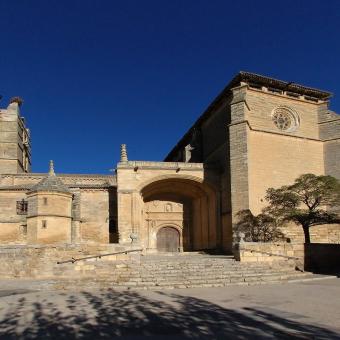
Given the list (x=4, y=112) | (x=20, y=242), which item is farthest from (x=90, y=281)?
(x=4, y=112)

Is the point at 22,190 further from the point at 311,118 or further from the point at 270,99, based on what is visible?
the point at 311,118

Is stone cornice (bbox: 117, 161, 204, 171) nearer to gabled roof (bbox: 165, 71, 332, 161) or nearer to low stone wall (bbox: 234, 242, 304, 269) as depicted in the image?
gabled roof (bbox: 165, 71, 332, 161)

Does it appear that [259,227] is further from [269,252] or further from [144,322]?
[144,322]

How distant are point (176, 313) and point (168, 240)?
64.2 feet

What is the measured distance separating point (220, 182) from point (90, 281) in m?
11.9

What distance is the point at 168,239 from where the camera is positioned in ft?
91.7

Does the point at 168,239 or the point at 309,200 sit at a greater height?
the point at 309,200

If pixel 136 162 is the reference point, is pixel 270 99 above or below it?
above

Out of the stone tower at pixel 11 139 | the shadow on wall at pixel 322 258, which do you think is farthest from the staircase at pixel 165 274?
the stone tower at pixel 11 139

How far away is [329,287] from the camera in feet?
39.5

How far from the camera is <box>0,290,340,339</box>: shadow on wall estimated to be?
6582 mm

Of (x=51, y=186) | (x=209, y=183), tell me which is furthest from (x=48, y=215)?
(x=209, y=183)

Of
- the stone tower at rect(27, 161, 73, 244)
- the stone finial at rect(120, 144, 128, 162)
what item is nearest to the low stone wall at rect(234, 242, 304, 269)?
the stone finial at rect(120, 144, 128, 162)

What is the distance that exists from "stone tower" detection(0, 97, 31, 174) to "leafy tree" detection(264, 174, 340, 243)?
1036 inches
